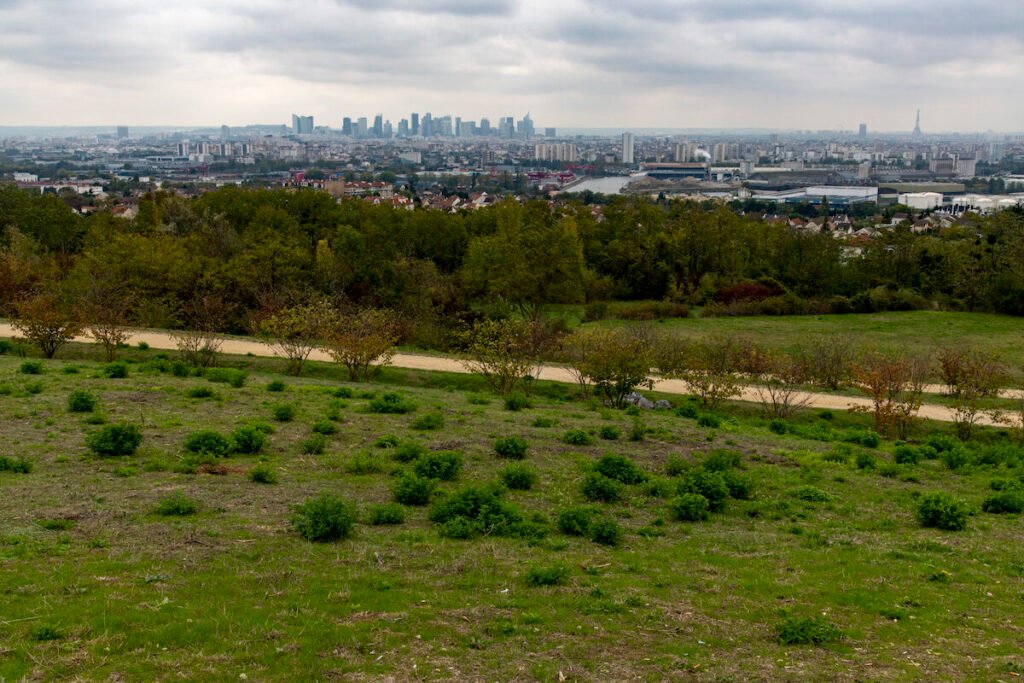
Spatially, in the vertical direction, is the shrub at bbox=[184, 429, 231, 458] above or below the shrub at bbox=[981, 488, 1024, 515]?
above

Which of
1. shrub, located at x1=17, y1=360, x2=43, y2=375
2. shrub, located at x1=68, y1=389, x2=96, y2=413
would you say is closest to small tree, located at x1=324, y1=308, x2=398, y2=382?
shrub, located at x1=17, y1=360, x2=43, y2=375

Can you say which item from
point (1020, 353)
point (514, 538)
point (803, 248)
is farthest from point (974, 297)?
point (514, 538)

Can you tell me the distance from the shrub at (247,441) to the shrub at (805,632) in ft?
32.0

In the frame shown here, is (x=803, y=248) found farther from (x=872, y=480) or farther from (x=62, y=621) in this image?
(x=62, y=621)

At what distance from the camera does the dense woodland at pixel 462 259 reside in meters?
37.9

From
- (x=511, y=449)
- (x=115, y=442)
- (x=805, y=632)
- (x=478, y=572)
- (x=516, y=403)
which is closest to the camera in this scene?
(x=805, y=632)

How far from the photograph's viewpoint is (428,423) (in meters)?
18.1

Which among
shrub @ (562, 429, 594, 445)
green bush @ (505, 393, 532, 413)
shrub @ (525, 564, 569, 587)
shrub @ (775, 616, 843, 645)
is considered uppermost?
shrub @ (775, 616, 843, 645)

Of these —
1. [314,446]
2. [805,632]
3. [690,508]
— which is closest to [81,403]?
[314,446]

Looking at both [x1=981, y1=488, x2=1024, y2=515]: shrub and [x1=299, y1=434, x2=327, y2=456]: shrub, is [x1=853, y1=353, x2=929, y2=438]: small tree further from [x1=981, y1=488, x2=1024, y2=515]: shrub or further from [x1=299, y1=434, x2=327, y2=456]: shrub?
[x1=299, y1=434, x2=327, y2=456]: shrub

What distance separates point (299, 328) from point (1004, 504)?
19.5 metres

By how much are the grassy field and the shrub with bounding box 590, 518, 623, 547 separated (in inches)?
8.6

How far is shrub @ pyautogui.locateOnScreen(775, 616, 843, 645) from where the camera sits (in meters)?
8.41

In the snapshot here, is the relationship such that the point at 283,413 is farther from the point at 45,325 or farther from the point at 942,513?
Answer: the point at 45,325
